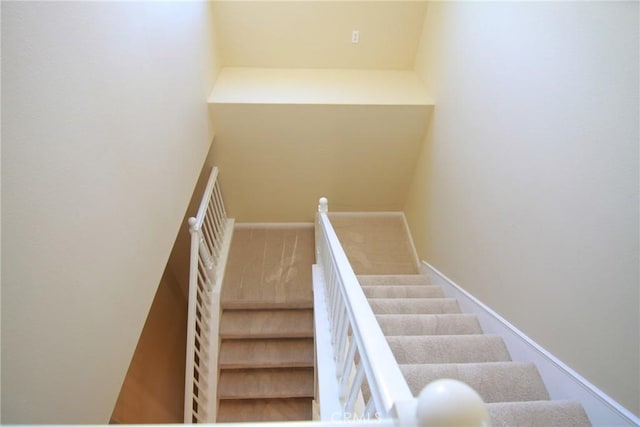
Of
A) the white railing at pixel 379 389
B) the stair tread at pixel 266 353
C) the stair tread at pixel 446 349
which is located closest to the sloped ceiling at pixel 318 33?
the white railing at pixel 379 389

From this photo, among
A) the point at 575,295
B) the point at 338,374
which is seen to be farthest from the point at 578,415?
the point at 338,374

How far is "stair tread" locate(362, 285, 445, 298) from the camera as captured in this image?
7.79 ft

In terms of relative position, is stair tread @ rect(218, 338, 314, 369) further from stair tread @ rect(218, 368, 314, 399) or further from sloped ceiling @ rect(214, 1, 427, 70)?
sloped ceiling @ rect(214, 1, 427, 70)

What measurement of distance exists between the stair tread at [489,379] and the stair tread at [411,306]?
67 centimetres

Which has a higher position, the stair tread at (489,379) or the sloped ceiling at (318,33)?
the sloped ceiling at (318,33)

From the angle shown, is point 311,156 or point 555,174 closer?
point 555,174

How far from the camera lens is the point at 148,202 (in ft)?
4.97

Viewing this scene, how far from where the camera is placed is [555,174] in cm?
135

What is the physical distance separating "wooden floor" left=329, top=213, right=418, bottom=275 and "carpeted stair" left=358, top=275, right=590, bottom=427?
1.09 m

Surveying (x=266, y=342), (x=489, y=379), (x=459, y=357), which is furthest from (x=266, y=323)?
(x=489, y=379)

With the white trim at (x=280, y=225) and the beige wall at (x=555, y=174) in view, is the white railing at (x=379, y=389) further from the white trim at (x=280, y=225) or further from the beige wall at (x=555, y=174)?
the white trim at (x=280, y=225)

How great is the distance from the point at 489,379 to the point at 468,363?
14 cm

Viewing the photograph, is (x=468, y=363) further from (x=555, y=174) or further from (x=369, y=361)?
(x=369, y=361)

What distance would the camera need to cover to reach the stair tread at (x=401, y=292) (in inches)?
93.4
